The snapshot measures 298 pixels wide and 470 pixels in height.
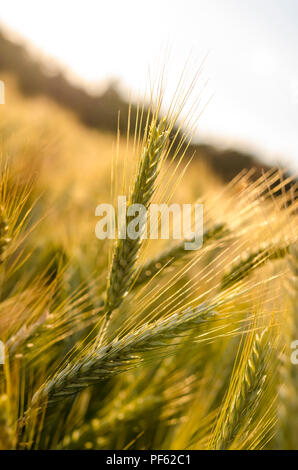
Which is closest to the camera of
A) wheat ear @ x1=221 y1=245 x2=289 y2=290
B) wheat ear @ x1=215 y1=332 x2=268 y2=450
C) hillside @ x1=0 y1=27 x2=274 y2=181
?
wheat ear @ x1=215 y1=332 x2=268 y2=450

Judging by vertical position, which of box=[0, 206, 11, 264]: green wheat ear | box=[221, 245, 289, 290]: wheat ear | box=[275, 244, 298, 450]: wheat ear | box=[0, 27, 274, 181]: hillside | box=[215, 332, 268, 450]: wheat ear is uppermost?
box=[0, 27, 274, 181]: hillside

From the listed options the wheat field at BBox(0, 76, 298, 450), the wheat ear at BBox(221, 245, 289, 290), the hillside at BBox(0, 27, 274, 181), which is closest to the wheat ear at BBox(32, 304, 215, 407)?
the wheat field at BBox(0, 76, 298, 450)

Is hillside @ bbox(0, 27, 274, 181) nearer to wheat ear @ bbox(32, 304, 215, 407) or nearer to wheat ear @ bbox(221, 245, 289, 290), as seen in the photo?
wheat ear @ bbox(221, 245, 289, 290)

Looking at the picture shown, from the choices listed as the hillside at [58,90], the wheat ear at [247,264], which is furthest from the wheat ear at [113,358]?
the hillside at [58,90]

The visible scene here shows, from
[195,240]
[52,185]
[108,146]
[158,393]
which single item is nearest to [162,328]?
[195,240]

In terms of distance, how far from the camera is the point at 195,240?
806 mm

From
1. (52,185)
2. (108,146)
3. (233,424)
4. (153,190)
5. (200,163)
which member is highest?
(108,146)

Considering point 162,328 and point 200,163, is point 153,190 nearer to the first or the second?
point 162,328

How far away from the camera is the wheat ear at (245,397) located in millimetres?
526

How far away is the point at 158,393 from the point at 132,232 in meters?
0.53

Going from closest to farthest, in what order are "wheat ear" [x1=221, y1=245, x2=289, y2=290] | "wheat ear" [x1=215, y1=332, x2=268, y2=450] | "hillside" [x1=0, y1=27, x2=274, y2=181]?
1. "wheat ear" [x1=215, y1=332, x2=268, y2=450]
2. "wheat ear" [x1=221, y1=245, x2=289, y2=290]
3. "hillside" [x1=0, y1=27, x2=274, y2=181]

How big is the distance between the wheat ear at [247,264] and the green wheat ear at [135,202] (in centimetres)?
19

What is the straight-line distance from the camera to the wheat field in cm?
53

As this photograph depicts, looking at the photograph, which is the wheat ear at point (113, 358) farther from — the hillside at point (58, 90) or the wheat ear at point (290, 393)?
the hillside at point (58, 90)
